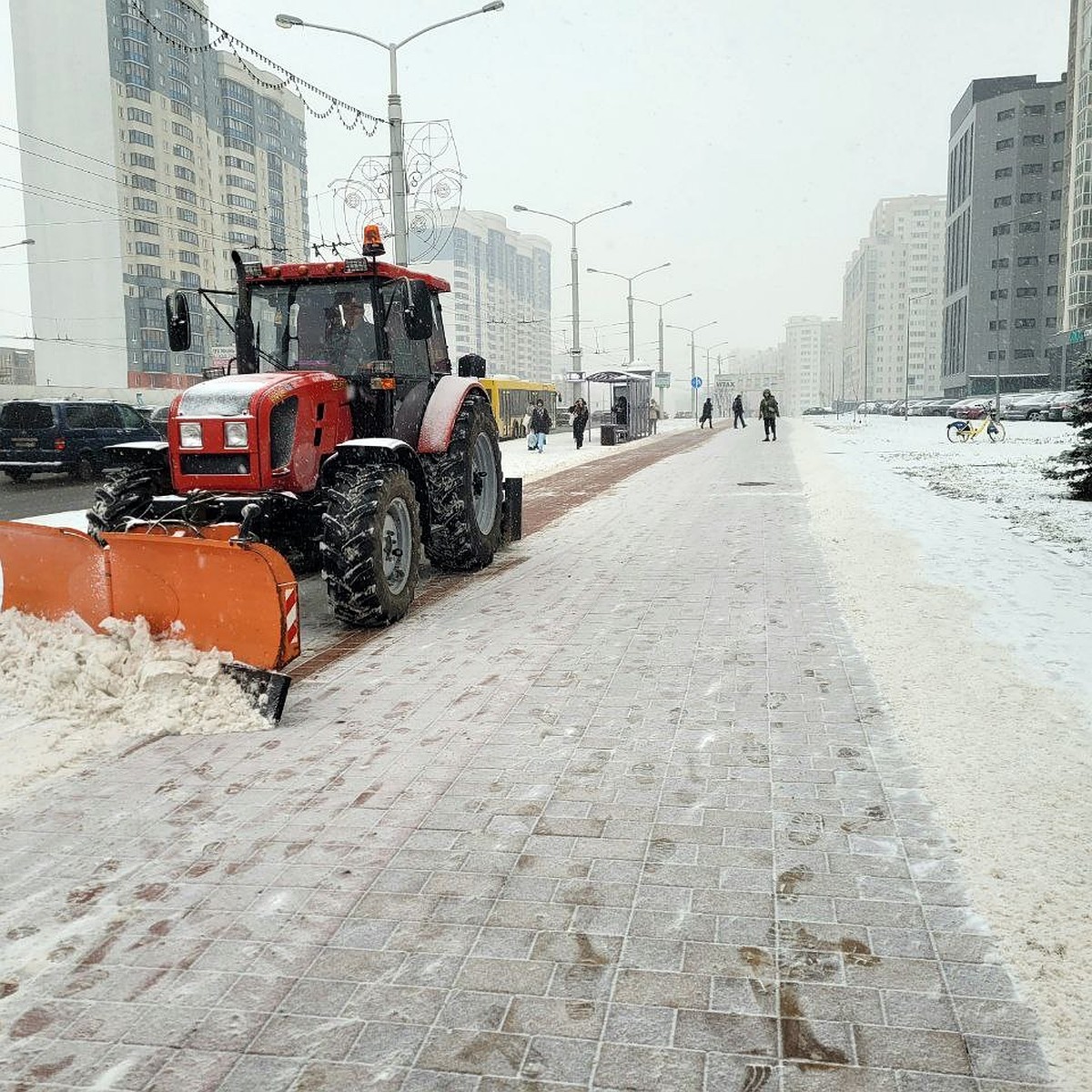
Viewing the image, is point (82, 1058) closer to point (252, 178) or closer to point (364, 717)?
point (364, 717)

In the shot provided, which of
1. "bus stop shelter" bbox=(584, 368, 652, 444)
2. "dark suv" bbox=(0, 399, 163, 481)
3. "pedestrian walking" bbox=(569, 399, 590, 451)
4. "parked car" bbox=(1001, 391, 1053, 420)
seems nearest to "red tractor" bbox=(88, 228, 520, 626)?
"dark suv" bbox=(0, 399, 163, 481)

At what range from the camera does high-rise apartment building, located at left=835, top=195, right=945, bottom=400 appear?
16575 cm

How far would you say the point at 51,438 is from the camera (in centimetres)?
1991

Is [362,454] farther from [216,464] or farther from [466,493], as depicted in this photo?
[466,493]

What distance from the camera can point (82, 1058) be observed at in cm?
230

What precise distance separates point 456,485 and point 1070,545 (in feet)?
19.8


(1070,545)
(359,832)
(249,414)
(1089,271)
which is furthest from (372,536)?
(1089,271)

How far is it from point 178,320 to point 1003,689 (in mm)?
5962

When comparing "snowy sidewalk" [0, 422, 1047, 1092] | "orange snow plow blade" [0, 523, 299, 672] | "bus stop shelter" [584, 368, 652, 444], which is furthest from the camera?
"bus stop shelter" [584, 368, 652, 444]

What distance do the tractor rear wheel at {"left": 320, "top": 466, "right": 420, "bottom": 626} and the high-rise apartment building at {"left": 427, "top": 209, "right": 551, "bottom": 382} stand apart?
163ft

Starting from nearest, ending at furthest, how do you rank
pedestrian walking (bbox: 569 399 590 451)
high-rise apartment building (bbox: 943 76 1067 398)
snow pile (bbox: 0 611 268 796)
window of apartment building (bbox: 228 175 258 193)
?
snow pile (bbox: 0 611 268 796) < pedestrian walking (bbox: 569 399 590 451) < window of apartment building (bbox: 228 175 258 193) < high-rise apartment building (bbox: 943 76 1067 398)

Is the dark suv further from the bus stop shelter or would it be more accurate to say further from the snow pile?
the bus stop shelter

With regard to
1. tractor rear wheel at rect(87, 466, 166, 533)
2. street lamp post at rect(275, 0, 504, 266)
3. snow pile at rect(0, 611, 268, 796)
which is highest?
street lamp post at rect(275, 0, 504, 266)

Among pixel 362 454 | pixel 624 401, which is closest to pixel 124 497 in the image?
pixel 362 454
